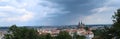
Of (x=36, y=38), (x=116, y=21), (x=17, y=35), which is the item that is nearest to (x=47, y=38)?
(x=36, y=38)

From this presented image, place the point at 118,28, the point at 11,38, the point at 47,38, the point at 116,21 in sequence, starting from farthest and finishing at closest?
the point at 47,38 → the point at 11,38 → the point at 116,21 → the point at 118,28

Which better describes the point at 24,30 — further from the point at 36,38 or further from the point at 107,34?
the point at 107,34

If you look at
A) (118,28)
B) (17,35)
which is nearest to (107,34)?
(118,28)

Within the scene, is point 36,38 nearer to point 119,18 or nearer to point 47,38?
point 47,38

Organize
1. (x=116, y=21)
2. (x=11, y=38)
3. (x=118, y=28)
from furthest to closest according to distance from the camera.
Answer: (x=11, y=38) < (x=116, y=21) < (x=118, y=28)

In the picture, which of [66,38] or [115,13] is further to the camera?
[66,38]

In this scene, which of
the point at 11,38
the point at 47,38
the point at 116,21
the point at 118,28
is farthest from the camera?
the point at 47,38

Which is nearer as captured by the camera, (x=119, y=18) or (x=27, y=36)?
(x=119, y=18)

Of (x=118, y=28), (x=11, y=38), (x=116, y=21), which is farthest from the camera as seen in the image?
(x=11, y=38)

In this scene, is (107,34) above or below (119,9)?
below
